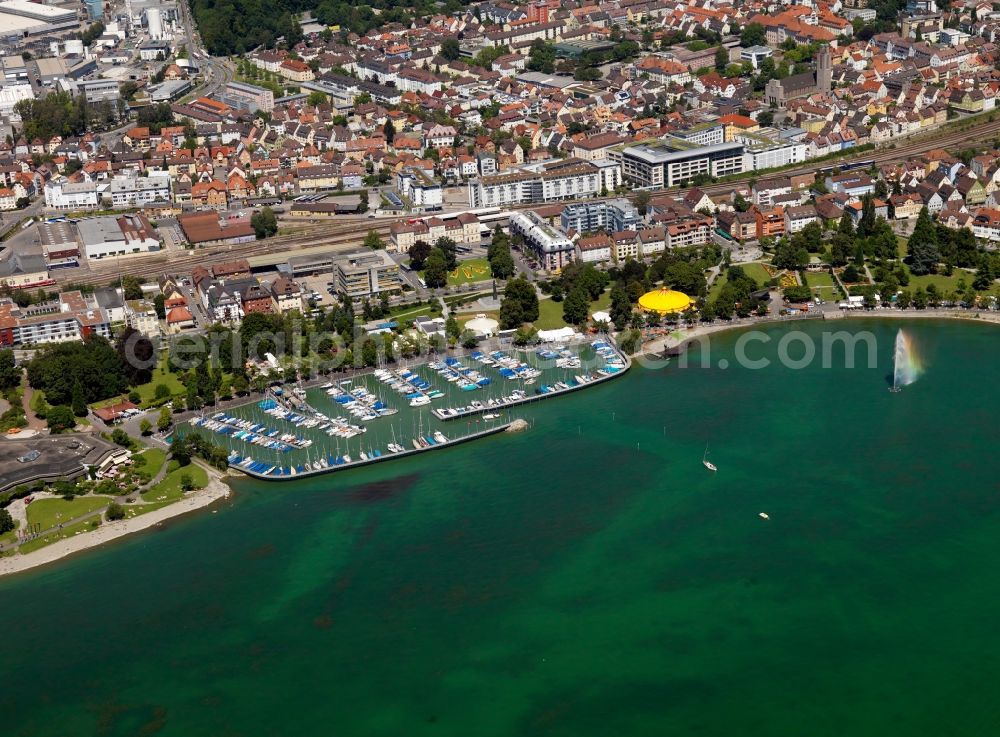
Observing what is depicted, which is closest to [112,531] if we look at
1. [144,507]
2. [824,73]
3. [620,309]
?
[144,507]

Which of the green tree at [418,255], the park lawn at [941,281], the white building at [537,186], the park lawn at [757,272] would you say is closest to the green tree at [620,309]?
the park lawn at [757,272]

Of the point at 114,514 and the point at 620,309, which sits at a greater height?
the point at 620,309

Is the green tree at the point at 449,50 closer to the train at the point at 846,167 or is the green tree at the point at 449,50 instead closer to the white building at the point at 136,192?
the white building at the point at 136,192

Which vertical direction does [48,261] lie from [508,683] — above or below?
above

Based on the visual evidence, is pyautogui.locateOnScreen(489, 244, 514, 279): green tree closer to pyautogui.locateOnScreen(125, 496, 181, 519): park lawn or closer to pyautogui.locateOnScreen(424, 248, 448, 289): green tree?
pyautogui.locateOnScreen(424, 248, 448, 289): green tree

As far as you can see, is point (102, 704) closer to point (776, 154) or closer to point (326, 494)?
point (326, 494)

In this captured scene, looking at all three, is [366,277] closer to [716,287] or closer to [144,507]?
[716,287]

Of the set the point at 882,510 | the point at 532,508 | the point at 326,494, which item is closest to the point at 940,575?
the point at 882,510
